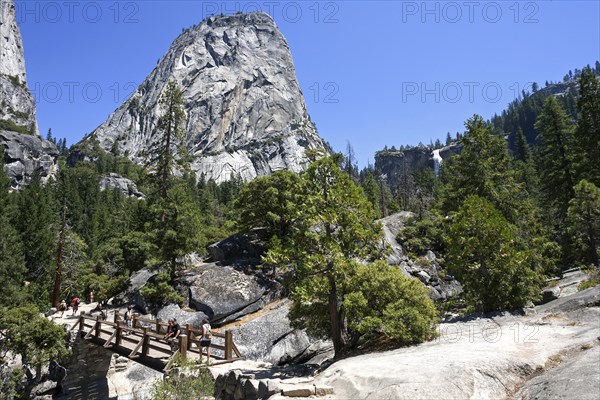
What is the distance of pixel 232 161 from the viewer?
15812cm

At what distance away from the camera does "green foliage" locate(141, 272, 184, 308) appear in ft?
89.2

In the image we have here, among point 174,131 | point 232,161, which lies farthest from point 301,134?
point 174,131

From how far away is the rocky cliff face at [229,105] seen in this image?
162250 mm

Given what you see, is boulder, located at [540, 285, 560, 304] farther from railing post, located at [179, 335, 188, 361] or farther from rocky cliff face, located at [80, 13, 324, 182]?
rocky cliff face, located at [80, 13, 324, 182]

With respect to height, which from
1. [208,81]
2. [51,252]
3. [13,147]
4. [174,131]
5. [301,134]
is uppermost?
[208,81]

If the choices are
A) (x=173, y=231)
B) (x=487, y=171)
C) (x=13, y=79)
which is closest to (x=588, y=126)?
Result: (x=487, y=171)

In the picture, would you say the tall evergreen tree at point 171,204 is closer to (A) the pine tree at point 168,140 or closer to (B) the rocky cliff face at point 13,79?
(A) the pine tree at point 168,140

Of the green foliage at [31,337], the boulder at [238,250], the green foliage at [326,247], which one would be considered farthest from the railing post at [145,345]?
the boulder at [238,250]

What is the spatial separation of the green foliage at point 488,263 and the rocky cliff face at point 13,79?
159 metres

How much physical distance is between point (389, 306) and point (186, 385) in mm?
7132

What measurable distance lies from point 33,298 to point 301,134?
13801 centimetres

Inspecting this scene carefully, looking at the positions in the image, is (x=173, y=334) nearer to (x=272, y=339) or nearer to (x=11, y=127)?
(x=272, y=339)

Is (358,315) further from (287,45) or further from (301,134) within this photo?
(287,45)

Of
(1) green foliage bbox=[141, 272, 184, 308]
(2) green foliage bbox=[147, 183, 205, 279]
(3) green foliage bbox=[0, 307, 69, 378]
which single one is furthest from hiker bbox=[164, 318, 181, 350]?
(2) green foliage bbox=[147, 183, 205, 279]
